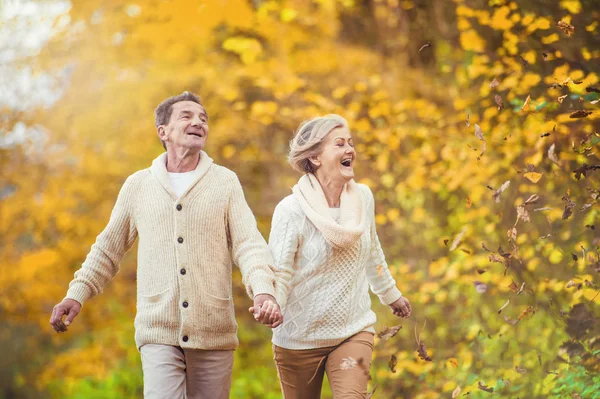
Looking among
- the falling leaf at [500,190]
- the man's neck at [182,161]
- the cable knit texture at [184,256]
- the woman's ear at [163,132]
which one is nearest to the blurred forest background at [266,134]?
the falling leaf at [500,190]

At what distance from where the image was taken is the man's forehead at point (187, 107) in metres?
3.89

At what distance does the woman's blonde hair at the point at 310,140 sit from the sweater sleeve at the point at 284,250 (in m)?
0.30

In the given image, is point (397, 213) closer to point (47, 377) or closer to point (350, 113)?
point (350, 113)

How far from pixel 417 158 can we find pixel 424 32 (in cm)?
201

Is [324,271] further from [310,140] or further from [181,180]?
[181,180]

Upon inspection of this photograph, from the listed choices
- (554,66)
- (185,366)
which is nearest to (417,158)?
(554,66)

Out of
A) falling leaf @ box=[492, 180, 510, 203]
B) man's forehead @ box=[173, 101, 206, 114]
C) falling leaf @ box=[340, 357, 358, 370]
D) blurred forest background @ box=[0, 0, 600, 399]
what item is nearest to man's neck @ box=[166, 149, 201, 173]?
man's forehead @ box=[173, 101, 206, 114]

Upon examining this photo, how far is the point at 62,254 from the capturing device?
9.52 meters

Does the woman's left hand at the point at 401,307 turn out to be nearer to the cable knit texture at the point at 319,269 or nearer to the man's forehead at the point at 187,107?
the cable knit texture at the point at 319,269

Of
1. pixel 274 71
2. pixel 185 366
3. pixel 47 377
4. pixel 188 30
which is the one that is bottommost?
pixel 47 377

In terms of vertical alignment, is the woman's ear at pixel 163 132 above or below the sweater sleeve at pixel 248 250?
above

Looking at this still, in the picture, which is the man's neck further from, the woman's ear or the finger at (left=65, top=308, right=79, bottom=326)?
the finger at (left=65, top=308, right=79, bottom=326)

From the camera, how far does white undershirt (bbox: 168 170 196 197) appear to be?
3.85 metres

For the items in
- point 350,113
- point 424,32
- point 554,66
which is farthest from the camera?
point 424,32
